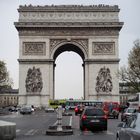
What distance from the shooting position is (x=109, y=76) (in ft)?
279

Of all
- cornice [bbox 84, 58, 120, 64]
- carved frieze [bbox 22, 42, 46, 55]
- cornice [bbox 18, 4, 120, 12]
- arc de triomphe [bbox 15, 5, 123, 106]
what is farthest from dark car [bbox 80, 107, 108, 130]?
cornice [bbox 18, 4, 120, 12]

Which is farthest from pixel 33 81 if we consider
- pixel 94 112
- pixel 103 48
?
pixel 94 112

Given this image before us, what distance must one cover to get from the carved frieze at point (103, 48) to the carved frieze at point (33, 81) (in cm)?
973

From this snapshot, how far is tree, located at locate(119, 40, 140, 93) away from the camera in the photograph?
75688mm

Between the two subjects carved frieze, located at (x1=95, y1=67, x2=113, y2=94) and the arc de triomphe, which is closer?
carved frieze, located at (x1=95, y1=67, x2=113, y2=94)

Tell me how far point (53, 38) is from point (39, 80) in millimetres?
7498

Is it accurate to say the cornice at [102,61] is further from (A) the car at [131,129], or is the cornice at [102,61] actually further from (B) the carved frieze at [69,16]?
(A) the car at [131,129]

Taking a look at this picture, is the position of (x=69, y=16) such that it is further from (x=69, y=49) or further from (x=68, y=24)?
(x=69, y=49)

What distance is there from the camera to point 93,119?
3027 cm

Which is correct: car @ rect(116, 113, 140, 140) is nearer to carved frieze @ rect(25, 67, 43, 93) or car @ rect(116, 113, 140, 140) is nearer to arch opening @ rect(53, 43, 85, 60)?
carved frieze @ rect(25, 67, 43, 93)

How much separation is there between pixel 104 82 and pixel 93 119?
2144 inches

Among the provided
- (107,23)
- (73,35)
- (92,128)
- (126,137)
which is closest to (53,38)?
(73,35)

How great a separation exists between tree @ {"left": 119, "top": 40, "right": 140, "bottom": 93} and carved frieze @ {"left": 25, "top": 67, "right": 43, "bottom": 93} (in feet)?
Answer: 45.4

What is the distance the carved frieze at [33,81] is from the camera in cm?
8519
